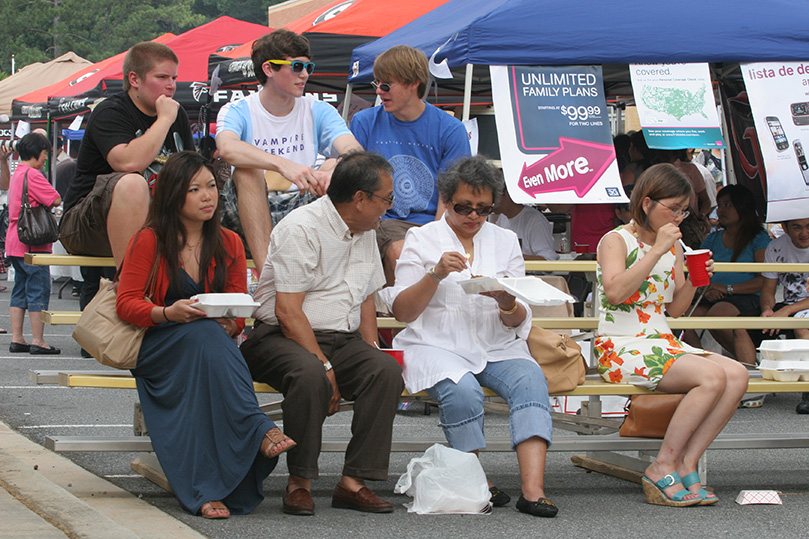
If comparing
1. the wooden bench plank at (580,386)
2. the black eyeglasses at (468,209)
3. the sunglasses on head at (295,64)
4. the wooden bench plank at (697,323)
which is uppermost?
the sunglasses on head at (295,64)

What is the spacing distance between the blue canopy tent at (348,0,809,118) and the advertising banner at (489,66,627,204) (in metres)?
0.12

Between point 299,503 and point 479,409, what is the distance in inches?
32.9

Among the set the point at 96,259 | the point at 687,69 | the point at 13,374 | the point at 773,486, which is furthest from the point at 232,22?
the point at 773,486

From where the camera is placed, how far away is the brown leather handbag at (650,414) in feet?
14.8

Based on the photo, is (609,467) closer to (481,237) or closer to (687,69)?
(481,237)

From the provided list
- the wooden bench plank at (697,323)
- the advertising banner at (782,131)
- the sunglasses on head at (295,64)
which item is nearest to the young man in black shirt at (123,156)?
the sunglasses on head at (295,64)

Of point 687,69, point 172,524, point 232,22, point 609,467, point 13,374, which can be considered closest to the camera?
point 172,524

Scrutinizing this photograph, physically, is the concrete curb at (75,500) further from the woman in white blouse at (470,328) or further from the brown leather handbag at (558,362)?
the brown leather handbag at (558,362)

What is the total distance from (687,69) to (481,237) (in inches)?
106

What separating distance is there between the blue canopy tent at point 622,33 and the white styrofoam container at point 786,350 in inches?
94.2

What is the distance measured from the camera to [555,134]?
6402 mm

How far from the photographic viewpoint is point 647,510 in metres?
4.34

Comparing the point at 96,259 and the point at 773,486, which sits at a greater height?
the point at 96,259

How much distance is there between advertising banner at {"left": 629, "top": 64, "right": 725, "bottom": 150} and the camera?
6504 mm
